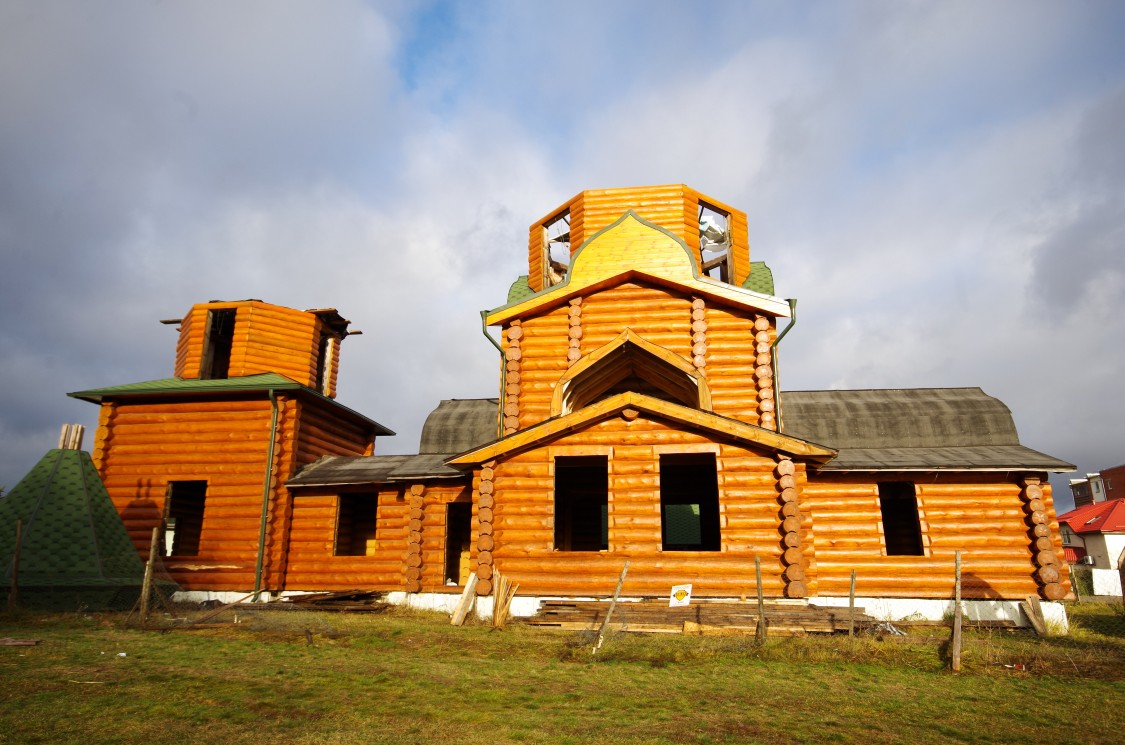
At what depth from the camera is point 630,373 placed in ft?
74.6

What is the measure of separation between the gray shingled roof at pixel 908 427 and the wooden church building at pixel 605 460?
84mm

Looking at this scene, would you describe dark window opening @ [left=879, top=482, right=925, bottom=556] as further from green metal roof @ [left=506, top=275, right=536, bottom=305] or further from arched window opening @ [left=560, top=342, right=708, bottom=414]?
green metal roof @ [left=506, top=275, right=536, bottom=305]

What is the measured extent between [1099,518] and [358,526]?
4886 centimetres

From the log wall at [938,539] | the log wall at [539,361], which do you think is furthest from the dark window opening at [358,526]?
the log wall at [938,539]

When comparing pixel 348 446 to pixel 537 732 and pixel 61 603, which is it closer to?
pixel 61 603

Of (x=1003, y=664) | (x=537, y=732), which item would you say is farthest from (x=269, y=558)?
(x=1003, y=664)

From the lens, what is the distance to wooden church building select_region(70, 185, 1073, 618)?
16.1 metres

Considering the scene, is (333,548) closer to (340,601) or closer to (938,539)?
(340,601)

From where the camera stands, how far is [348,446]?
25922mm

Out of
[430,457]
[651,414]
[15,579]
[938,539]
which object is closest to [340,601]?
[430,457]

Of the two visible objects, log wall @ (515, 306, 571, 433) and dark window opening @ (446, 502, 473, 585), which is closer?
log wall @ (515, 306, 571, 433)

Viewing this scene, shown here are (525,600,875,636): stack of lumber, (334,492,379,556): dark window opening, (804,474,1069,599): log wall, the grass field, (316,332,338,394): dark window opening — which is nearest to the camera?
the grass field

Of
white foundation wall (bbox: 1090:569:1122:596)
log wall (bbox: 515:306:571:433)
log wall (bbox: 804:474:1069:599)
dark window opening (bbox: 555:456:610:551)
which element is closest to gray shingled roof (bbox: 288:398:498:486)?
log wall (bbox: 515:306:571:433)

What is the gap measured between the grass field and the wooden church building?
3689 mm
